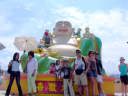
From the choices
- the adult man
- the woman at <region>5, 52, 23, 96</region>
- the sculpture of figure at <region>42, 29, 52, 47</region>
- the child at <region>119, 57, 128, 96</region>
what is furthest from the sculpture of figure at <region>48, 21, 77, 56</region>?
the adult man

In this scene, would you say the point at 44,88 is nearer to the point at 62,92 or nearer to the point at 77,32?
the point at 62,92

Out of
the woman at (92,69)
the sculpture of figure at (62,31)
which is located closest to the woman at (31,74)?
the woman at (92,69)

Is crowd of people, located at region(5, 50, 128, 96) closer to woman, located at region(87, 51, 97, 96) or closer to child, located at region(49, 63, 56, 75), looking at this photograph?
woman, located at region(87, 51, 97, 96)

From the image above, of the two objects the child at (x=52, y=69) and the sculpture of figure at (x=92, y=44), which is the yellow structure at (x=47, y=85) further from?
the sculpture of figure at (x=92, y=44)

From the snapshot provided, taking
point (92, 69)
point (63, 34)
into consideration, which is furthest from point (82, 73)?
point (63, 34)

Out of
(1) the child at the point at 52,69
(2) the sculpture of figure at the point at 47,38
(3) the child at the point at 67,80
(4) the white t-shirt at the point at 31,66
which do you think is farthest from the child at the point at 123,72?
(2) the sculpture of figure at the point at 47,38

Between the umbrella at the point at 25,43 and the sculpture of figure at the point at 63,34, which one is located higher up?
the sculpture of figure at the point at 63,34

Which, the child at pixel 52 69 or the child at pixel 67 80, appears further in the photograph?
the child at pixel 52 69

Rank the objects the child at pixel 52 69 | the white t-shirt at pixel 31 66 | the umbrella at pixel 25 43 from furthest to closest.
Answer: the umbrella at pixel 25 43 → the child at pixel 52 69 → the white t-shirt at pixel 31 66

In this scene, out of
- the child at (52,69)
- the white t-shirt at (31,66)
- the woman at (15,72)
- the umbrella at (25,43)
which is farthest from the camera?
the umbrella at (25,43)

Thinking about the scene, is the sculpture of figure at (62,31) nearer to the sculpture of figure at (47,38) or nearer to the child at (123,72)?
the sculpture of figure at (47,38)

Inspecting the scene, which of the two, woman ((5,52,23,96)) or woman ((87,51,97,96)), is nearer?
woman ((87,51,97,96))

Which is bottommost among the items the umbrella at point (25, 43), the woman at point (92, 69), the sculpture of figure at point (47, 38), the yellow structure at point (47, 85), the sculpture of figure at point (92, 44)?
the yellow structure at point (47, 85)

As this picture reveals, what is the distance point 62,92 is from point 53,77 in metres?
0.74
